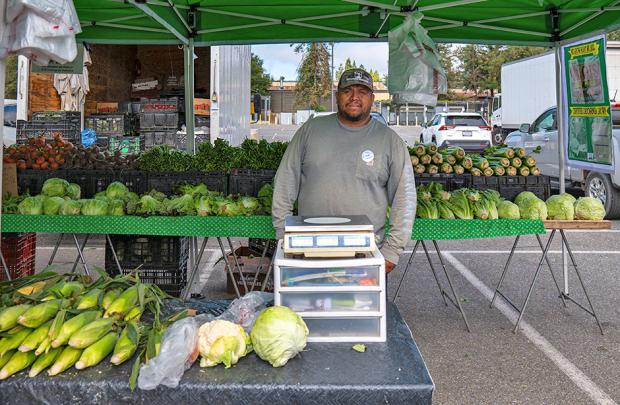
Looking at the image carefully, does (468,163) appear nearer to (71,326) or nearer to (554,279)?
(554,279)

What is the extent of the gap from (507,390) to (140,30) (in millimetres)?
5833

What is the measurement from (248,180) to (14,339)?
373 cm

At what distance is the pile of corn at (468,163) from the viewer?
19.3 feet

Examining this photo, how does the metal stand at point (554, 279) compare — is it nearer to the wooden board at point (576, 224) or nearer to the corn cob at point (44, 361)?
the wooden board at point (576, 224)

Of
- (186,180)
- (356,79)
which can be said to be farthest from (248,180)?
(356,79)

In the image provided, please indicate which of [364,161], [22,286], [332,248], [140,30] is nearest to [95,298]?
[22,286]

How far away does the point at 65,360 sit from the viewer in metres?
2.13

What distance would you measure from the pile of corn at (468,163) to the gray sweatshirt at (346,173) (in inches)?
81.9

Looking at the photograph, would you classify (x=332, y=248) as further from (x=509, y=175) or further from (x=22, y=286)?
(x=509, y=175)

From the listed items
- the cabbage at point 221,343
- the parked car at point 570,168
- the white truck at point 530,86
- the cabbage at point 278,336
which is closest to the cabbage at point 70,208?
the cabbage at point 221,343

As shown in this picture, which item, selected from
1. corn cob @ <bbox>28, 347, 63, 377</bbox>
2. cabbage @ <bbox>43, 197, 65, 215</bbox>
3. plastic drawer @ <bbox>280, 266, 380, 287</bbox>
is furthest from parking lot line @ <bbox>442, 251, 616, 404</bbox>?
cabbage @ <bbox>43, 197, 65, 215</bbox>

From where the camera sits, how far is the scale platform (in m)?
2.39

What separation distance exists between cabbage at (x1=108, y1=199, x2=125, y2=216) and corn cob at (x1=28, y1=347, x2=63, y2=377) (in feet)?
10.1

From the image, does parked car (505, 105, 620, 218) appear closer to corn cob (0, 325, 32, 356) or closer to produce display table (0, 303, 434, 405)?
produce display table (0, 303, 434, 405)
